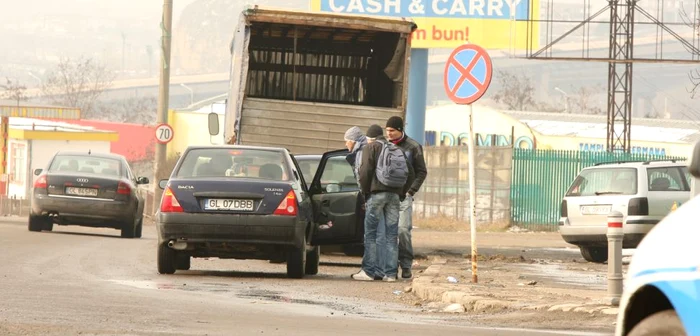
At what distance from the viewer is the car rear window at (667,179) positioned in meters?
21.9

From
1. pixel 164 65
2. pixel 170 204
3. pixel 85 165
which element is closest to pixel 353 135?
pixel 170 204

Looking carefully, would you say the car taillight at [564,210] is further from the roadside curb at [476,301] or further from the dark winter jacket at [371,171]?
the roadside curb at [476,301]

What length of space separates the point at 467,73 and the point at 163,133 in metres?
25.4

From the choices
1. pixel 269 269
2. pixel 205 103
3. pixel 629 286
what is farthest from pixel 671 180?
pixel 205 103

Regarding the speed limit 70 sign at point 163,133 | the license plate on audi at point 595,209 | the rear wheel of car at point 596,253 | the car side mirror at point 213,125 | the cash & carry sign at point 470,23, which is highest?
the cash & carry sign at point 470,23

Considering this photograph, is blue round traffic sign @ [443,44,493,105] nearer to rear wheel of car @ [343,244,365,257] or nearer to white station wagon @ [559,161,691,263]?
rear wheel of car @ [343,244,365,257]

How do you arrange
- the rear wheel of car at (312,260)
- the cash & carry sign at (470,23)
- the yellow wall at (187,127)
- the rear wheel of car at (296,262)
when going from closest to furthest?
the rear wheel of car at (296,262), the rear wheel of car at (312,260), the cash & carry sign at (470,23), the yellow wall at (187,127)

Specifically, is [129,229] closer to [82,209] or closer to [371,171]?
[82,209]

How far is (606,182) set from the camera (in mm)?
22203

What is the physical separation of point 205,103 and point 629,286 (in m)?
127

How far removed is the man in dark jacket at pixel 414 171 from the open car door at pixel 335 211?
0.56 metres

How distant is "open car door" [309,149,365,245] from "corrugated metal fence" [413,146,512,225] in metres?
20.8

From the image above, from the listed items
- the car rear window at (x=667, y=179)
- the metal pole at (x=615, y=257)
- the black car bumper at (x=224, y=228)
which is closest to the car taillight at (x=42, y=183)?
the car rear window at (x=667, y=179)

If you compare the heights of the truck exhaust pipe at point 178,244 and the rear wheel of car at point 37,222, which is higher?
the truck exhaust pipe at point 178,244
